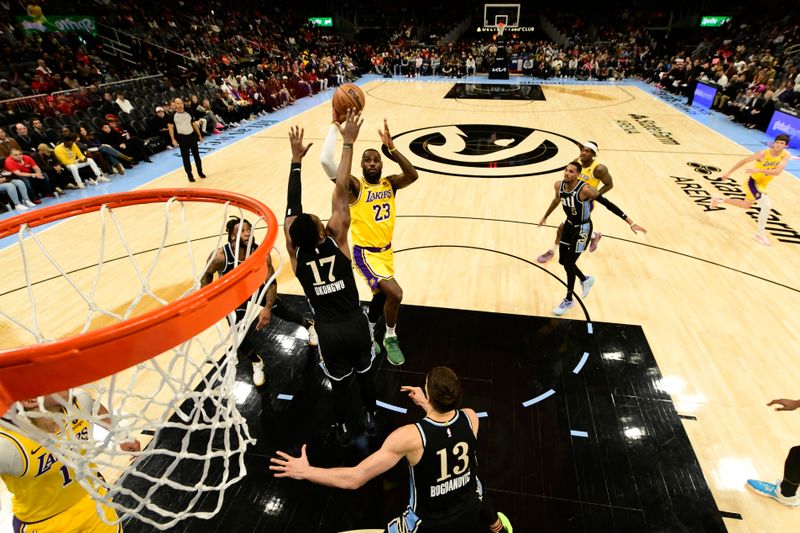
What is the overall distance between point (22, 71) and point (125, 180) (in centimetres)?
579

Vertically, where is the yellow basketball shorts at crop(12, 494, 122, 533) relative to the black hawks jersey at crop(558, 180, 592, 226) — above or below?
below

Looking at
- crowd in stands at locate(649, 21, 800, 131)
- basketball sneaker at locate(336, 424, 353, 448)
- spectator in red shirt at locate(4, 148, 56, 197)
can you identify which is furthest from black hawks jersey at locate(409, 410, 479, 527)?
crowd in stands at locate(649, 21, 800, 131)

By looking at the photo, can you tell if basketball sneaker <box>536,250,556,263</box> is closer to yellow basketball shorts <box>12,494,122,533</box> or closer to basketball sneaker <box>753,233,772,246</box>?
basketball sneaker <box>753,233,772,246</box>

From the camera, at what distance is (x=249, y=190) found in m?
8.34

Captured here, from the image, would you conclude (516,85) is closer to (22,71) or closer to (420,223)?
(420,223)

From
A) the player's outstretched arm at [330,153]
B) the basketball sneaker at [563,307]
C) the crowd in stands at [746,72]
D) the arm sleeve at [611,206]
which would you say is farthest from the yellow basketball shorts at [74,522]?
the crowd in stands at [746,72]

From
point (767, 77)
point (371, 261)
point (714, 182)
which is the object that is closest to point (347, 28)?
point (767, 77)

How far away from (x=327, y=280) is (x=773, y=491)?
10.7ft

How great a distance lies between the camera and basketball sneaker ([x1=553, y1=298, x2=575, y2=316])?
190 inches

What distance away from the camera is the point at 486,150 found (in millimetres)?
10594

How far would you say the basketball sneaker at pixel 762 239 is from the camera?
624 cm

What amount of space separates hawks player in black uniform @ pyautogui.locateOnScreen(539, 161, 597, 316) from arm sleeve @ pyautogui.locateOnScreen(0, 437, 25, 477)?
14.2ft

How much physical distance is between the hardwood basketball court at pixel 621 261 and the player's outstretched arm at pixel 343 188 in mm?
1546

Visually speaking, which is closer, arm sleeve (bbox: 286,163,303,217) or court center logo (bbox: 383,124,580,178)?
arm sleeve (bbox: 286,163,303,217)
